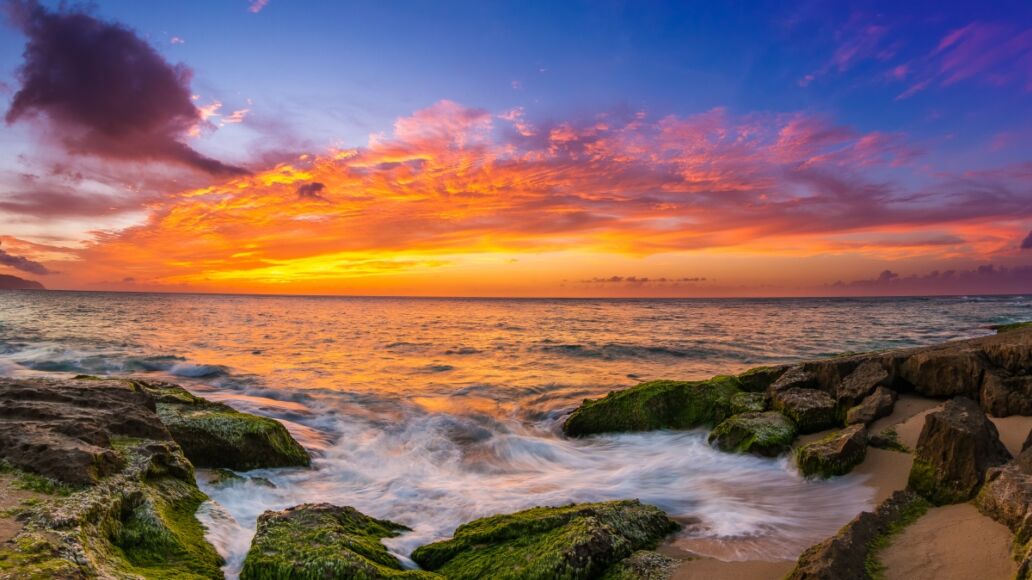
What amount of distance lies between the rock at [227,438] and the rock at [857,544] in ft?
25.0

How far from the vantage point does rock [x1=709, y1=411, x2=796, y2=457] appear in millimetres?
8695

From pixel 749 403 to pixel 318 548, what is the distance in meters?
8.67

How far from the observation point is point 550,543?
5.04 metres

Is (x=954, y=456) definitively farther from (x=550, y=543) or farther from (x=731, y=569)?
(x=550, y=543)

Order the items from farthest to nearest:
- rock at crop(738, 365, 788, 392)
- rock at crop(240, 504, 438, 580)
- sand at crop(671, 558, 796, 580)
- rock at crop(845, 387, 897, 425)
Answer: rock at crop(738, 365, 788, 392) < rock at crop(845, 387, 897, 425) < sand at crop(671, 558, 796, 580) < rock at crop(240, 504, 438, 580)

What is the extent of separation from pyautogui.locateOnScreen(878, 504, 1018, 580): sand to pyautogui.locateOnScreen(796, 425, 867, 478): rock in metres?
2.15

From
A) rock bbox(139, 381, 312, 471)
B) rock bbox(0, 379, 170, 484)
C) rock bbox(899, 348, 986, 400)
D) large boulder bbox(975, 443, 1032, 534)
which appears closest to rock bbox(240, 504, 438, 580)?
rock bbox(0, 379, 170, 484)

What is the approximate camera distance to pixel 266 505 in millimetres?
7219

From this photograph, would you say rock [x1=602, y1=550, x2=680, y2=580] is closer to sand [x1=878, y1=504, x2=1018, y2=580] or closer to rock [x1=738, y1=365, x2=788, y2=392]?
sand [x1=878, y1=504, x2=1018, y2=580]

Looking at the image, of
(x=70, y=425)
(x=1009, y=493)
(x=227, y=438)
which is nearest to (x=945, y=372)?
(x=1009, y=493)

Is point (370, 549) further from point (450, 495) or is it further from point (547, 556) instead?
point (450, 495)

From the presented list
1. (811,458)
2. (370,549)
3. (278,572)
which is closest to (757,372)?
(811,458)

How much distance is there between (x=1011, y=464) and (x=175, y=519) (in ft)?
26.3

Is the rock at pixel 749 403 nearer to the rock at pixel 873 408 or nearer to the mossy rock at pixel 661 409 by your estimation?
the mossy rock at pixel 661 409
